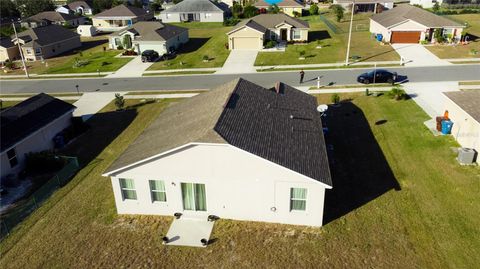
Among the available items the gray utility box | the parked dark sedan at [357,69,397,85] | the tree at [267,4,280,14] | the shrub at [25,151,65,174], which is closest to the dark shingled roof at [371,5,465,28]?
the parked dark sedan at [357,69,397,85]

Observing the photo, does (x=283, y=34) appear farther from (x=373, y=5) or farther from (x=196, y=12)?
(x=373, y=5)

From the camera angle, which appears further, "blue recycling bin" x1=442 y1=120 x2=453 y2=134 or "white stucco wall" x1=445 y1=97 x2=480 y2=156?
"blue recycling bin" x1=442 y1=120 x2=453 y2=134

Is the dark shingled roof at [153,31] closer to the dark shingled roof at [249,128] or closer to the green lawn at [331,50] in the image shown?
the green lawn at [331,50]

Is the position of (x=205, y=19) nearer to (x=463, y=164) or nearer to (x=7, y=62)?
(x=7, y=62)

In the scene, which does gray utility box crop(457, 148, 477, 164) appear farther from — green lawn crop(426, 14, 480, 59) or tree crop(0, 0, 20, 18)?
tree crop(0, 0, 20, 18)

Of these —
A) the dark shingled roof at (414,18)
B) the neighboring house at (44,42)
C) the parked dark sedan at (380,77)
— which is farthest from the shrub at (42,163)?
the dark shingled roof at (414,18)

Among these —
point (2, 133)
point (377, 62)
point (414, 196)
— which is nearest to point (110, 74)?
point (2, 133)
